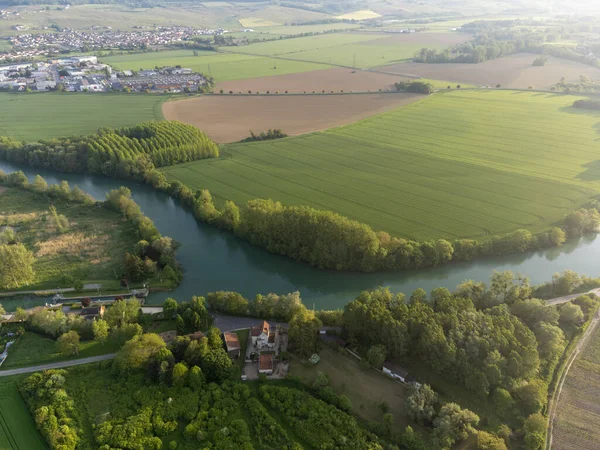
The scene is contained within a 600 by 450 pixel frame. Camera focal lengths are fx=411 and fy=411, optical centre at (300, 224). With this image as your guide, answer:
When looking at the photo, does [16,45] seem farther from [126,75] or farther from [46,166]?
[46,166]

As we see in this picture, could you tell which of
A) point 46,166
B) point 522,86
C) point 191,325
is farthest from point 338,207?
point 522,86

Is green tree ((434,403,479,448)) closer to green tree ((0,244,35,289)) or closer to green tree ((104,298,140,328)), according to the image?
green tree ((104,298,140,328))

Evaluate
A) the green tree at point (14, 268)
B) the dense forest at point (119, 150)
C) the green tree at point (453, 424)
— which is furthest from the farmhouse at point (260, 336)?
the dense forest at point (119, 150)

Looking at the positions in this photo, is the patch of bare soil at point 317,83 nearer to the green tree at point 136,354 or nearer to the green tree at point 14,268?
the green tree at point 14,268

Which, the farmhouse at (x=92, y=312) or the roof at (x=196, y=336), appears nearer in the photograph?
the roof at (x=196, y=336)

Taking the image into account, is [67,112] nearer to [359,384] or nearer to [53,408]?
[53,408]

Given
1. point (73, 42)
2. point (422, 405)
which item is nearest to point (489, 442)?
point (422, 405)
